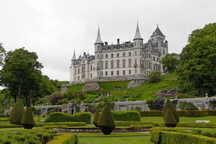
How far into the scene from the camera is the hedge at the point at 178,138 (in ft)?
38.0

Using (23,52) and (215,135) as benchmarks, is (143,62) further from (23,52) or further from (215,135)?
(215,135)

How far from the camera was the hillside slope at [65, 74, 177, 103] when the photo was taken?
67.8m

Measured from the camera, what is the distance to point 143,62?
10812 cm

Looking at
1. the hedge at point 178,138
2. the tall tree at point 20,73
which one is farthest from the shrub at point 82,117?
the hedge at point 178,138

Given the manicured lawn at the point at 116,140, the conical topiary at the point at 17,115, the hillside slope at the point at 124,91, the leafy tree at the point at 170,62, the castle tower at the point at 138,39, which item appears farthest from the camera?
the castle tower at the point at 138,39

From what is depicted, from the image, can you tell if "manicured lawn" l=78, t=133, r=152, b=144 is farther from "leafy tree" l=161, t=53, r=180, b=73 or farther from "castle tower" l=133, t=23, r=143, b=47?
"castle tower" l=133, t=23, r=143, b=47

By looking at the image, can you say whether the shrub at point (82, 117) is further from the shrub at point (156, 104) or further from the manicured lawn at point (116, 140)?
the manicured lawn at point (116, 140)

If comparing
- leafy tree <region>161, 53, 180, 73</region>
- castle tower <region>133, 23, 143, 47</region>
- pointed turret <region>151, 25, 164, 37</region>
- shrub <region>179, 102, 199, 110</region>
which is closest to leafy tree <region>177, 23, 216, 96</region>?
shrub <region>179, 102, 199, 110</region>

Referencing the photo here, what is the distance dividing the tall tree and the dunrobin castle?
4953cm

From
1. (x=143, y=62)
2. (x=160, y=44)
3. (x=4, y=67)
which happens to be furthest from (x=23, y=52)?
(x=160, y=44)

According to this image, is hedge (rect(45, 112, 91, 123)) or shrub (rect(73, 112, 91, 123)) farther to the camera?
shrub (rect(73, 112, 91, 123))

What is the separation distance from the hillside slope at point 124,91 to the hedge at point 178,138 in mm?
46017

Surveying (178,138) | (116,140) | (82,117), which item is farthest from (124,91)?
(178,138)

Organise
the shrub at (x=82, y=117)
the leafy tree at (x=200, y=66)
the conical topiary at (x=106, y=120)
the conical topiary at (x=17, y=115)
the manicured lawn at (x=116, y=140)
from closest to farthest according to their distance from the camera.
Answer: the manicured lawn at (x=116, y=140)
the conical topiary at (x=106, y=120)
the conical topiary at (x=17, y=115)
the shrub at (x=82, y=117)
the leafy tree at (x=200, y=66)
